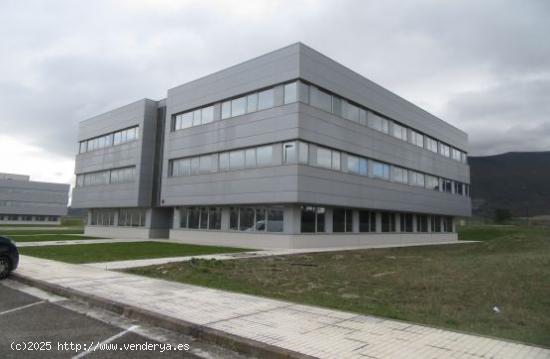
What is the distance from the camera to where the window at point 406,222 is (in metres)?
43.4

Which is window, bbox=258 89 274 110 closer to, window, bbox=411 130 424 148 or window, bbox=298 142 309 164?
window, bbox=298 142 309 164

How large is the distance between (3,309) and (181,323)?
4.30 metres

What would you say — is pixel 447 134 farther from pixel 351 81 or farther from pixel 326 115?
pixel 326 115

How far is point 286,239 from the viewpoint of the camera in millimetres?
28516

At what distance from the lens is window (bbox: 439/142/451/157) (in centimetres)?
4988

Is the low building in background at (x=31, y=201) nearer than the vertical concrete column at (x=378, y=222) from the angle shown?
No

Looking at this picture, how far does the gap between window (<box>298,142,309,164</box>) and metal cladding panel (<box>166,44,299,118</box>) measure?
482 cm

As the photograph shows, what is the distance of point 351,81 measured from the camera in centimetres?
3409

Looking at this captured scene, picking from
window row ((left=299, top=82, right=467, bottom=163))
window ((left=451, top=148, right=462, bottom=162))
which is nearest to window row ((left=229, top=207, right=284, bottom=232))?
window row ((left=299, top=82, right=467, bottom=163))

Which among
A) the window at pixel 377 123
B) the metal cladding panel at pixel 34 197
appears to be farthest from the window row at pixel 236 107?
the metal cladding panel at pixel 34 197

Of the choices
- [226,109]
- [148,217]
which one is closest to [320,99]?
[226,109]

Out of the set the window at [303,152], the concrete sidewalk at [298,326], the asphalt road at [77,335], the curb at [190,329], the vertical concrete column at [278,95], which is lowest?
the asphalt road at [77,335]

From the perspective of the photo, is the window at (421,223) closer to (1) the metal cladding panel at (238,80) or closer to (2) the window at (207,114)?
(1) the metal cladding panel at (238,80)

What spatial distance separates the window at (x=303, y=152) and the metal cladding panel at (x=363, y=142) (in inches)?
17.9
